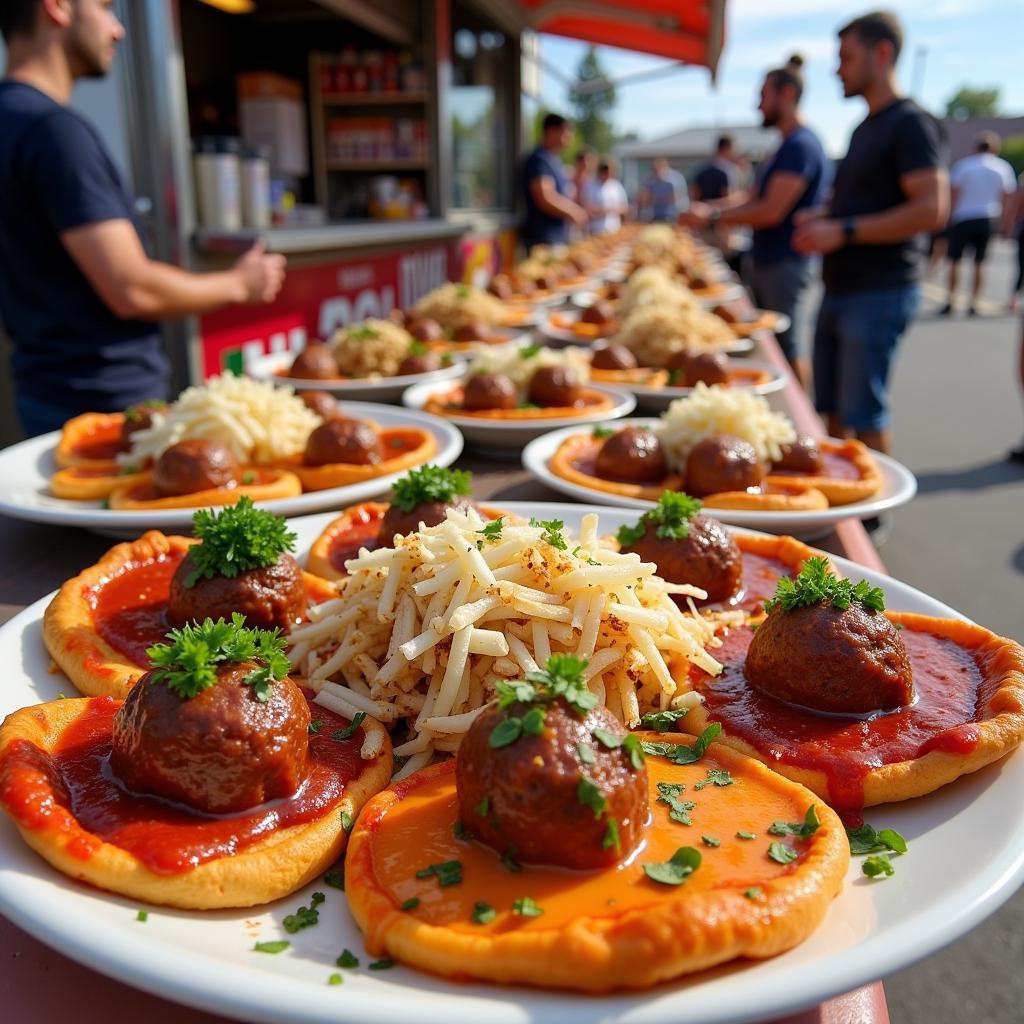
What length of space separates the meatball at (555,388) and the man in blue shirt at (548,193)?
30.3 ft

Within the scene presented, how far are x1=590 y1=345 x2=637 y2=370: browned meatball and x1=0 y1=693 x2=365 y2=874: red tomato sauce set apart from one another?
3.45 meters

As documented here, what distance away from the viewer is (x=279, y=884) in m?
1.39

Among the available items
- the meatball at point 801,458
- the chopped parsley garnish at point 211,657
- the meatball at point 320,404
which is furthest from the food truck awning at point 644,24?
the chopped parsley garnish at point 211,657

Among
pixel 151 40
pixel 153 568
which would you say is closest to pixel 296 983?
pixel 153 568

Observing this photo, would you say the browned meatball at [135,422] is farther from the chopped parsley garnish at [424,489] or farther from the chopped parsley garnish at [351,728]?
the chopped parsley garnish at [351,728]

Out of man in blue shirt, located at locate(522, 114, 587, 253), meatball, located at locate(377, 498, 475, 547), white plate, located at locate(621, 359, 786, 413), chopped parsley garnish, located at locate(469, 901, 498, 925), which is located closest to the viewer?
chopped parsley garnish, located at locate(469, 901, 498, 925)

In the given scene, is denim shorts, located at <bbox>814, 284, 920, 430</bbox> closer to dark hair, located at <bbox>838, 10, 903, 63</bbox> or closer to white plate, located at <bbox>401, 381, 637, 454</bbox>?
dark hair, located at <bbox>838, 10, 903, 63</bbox>

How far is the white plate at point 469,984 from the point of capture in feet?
3.62

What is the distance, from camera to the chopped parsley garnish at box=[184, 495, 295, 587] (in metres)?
2.04

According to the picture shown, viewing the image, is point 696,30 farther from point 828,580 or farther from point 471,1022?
point 471,1022

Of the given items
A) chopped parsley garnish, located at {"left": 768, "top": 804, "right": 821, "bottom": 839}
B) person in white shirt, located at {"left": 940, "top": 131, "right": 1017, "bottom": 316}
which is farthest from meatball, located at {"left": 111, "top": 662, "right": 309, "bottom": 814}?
person in white shirt, located at {"left": 940, "top": 131, "right": 1017, "bottom": 316}

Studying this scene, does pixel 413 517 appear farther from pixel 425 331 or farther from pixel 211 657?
pixel 425 331

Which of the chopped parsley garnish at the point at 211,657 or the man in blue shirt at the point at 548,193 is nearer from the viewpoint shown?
the chopped parsley garnish at the point at 211,657

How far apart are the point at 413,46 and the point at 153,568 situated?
39.6ft
